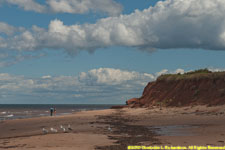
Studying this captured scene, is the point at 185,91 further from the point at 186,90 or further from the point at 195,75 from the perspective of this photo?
the point at 195,75

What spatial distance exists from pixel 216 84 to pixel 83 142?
32.9m


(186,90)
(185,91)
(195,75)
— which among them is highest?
(195,75)

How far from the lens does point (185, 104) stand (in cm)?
4409

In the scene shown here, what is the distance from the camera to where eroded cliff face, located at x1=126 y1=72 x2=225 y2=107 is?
41719mm

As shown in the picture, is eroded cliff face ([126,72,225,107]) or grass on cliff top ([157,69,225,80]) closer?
eroded cliff face ([126,72,225,107])

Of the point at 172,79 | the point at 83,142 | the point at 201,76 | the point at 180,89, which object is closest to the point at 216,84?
the point at 201,76

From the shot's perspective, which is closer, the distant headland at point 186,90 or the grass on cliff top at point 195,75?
the distant headland at point 186,90

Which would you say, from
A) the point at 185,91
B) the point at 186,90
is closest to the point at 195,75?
the point at 186,90

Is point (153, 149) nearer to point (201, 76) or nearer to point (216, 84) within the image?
point (216, 84)

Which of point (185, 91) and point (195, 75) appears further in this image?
point (195, 75)

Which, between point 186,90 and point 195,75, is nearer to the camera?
point 186,90

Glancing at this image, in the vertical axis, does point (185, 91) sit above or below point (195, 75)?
below

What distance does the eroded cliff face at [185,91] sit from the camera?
41.7 metres

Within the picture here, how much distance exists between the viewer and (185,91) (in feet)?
158
